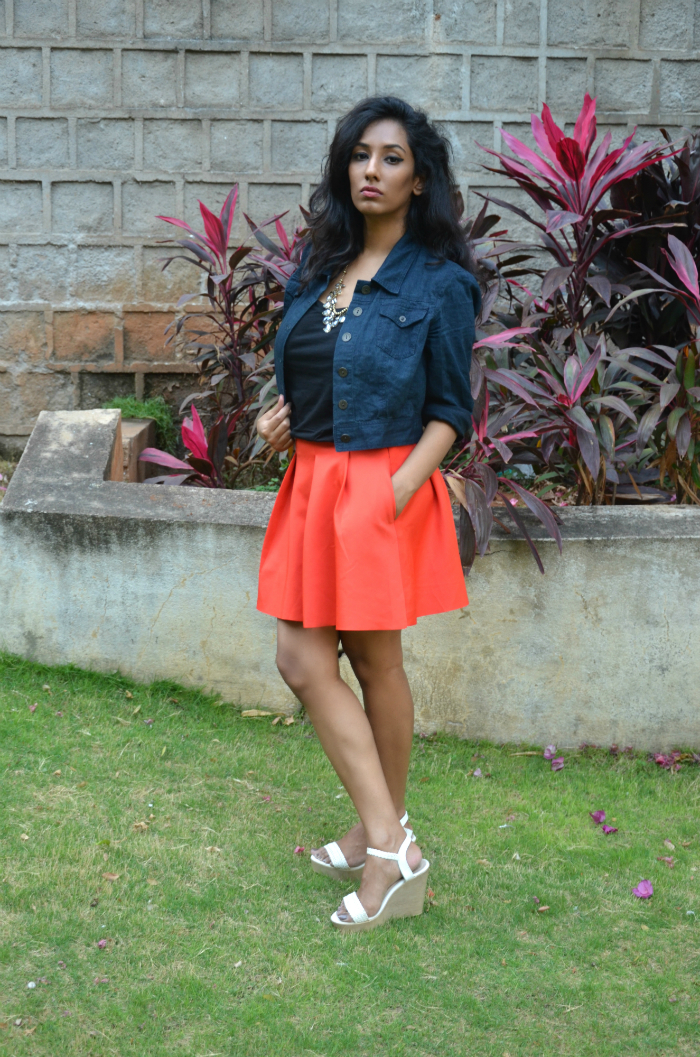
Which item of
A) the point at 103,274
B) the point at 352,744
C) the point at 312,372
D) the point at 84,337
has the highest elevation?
the point at 103,274

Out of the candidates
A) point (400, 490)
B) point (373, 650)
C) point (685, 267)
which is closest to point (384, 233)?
point (400, 490)

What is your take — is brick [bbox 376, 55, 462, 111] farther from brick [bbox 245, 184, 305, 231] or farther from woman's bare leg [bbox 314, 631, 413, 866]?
woman's bare leg [bbox 314, 631, 413, 866]

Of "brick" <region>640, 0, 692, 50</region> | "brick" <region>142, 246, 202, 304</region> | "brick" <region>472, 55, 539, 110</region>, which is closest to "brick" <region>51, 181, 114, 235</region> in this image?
"brick" <region>142, 246, 202, 304</region>

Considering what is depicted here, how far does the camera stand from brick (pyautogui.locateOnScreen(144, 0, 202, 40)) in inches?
197

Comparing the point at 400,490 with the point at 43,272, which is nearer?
the point at 400,490

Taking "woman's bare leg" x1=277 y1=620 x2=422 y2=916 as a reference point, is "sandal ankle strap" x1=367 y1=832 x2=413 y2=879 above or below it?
below

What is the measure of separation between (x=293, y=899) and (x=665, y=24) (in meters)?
4.73

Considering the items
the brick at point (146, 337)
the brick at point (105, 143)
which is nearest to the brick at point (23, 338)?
the brick at point (146, 337)

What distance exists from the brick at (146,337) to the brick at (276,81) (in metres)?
1.19

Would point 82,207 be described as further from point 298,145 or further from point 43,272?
point 298,145

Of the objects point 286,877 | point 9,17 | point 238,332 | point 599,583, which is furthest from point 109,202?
point 286,877

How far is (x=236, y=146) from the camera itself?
513 centimetres

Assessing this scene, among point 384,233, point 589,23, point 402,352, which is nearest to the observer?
point 402,352

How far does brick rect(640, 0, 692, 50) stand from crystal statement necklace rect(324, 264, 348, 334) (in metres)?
3.71
